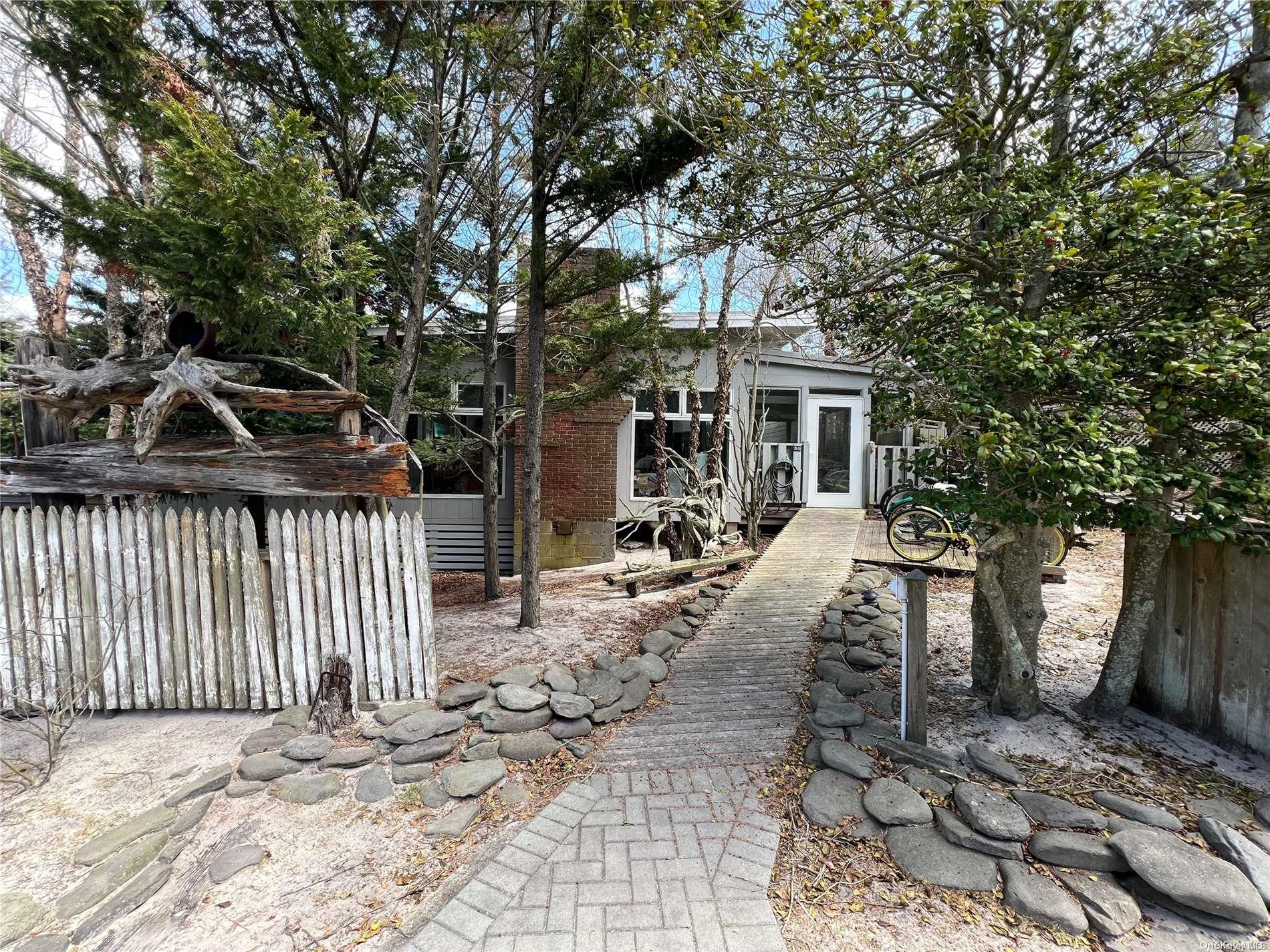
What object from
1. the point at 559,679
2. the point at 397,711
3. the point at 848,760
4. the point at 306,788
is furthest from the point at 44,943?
the point at 848,760

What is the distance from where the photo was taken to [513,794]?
3.13 meters

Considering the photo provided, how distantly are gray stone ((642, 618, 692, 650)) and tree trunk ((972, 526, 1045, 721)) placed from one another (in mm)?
2573

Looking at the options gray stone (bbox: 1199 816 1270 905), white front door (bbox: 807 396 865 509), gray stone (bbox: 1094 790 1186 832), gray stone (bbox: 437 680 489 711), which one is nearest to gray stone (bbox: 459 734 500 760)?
gray stone (bbox: 437 680 489 711)

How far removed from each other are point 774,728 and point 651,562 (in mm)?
4369

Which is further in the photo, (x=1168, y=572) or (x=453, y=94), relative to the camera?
(x=453, y=94)

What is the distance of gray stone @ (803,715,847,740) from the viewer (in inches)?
136

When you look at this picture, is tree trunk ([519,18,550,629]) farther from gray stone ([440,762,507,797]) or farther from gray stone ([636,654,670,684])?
gray stone ([440,762,507,797])

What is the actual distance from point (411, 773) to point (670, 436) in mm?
9624

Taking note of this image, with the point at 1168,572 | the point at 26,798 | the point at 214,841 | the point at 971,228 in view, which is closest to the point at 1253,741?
the point at 1168,572

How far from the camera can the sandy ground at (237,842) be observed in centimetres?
228

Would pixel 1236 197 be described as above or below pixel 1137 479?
above

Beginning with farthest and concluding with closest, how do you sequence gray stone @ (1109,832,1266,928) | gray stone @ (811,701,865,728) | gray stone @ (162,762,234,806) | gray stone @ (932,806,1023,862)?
gray stone @ (811,701,865,728) < gray stone @ (162,762,234,806) < gray stone @ (932,806,1023,862) < gray stone @ (1109,832,1266,928)

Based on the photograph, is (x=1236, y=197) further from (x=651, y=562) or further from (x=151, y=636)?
(x=151, y=636)

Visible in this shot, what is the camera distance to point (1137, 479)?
2.53 m
